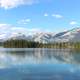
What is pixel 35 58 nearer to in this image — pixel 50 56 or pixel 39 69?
pixel 50 56

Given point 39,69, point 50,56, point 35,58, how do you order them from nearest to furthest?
point 39,69 < point 35,58 < point 50,56

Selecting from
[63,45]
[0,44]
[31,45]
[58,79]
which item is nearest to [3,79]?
[58,79]

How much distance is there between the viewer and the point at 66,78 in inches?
647

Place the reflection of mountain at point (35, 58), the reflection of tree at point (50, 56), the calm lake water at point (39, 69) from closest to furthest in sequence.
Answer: the calm lake water at point (39, 69) < the reflection of mountain at point (35, 58) < the reflection of tree at point (50, 56)

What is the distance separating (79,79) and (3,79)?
445 cm

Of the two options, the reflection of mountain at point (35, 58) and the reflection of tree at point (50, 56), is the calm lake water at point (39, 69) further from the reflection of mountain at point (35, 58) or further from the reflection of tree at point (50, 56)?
the reflection of tree at point (50, 56)

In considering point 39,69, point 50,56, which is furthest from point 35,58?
point 39,69

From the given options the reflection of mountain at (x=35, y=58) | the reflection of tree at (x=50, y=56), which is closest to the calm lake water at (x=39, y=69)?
the reflection of mountain at (x=35, y=58)

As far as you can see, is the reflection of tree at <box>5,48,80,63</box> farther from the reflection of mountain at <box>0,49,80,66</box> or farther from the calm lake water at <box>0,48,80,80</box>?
the calm lake water at <box>0,48,80,80</box>

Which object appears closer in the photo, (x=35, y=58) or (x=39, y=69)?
(x=39, y=69)

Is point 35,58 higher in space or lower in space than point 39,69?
higher

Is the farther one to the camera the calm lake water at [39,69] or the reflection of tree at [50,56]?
the reflection of tree at [50,56]

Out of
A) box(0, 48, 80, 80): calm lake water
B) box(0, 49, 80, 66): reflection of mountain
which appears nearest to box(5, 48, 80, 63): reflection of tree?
box(0, 49, 80, 66): reflection of mountain

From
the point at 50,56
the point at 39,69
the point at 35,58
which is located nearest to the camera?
the point at 39,69
